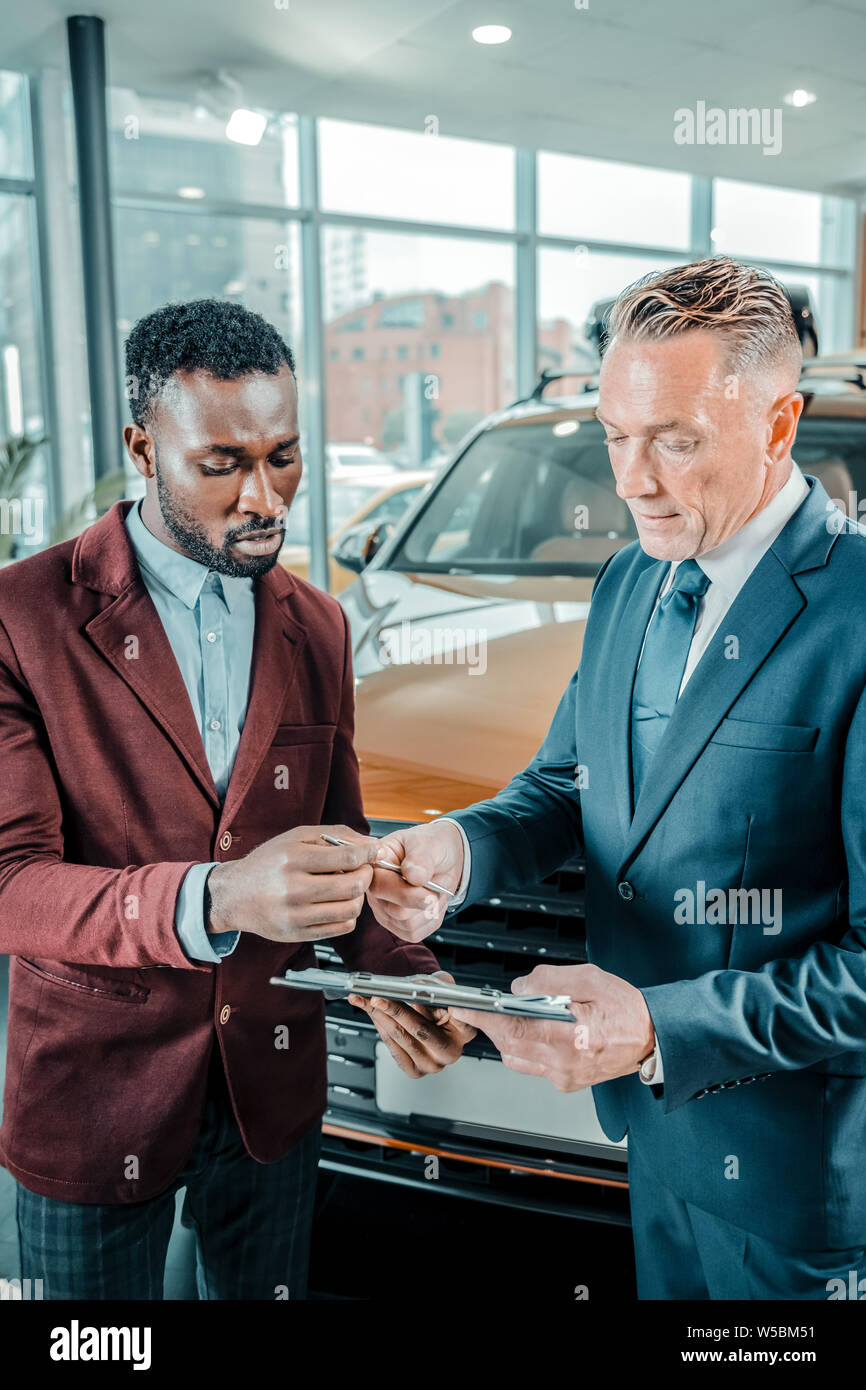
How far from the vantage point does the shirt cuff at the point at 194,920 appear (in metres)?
1.20

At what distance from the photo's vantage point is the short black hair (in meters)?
1.26

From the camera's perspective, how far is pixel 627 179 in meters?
8.89

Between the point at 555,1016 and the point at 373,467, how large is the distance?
7345 millimetres

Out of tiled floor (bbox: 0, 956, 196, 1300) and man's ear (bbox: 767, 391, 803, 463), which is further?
tiled floor (bbox: 0, 956, 196, 1300)

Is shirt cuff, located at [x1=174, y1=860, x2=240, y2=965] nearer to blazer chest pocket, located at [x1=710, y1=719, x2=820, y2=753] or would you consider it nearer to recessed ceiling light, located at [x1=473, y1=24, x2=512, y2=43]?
blazer chest pocket, located at [x1=710, y1=719, x2=820, y2=753]

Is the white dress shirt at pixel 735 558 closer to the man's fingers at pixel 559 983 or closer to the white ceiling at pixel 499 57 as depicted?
the man's fingers at pixel 559 983

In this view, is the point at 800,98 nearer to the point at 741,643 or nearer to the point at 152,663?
the point at 741,643

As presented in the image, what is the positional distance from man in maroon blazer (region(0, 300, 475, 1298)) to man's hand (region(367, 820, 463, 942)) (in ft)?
0.43

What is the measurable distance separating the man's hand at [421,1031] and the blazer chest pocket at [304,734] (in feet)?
1.08

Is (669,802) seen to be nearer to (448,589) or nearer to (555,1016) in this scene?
(555,1016)

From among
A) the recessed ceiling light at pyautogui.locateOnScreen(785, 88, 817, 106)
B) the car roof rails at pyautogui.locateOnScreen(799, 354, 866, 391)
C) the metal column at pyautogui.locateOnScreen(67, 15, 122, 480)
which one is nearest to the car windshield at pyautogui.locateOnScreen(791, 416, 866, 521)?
the car roof rails at pyautogui.locateOnScreen(799, 354, 866, 391)

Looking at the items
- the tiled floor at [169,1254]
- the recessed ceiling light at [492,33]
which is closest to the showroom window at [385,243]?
the recessed ceiling light at [492,33]

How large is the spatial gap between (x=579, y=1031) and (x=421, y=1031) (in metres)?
0.32

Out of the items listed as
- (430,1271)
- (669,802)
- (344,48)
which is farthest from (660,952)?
(344,48)
